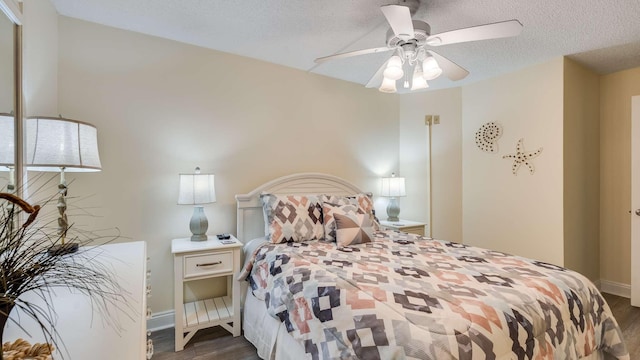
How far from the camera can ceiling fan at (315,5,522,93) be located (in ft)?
5.22

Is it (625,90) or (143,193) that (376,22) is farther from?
(625,90)

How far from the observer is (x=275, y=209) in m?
2.62

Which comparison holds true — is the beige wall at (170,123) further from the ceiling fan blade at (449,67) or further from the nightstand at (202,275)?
the ceiling fan blade at (449,67)

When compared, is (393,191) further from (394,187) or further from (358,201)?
(358,201)

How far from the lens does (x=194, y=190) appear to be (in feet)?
8.14

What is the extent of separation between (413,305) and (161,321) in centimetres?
227

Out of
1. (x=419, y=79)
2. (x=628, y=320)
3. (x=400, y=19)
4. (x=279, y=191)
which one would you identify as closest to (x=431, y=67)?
(x=419, y=79)

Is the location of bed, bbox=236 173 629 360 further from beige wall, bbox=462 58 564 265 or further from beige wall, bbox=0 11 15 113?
beige wall, bbox=0 11 15 113

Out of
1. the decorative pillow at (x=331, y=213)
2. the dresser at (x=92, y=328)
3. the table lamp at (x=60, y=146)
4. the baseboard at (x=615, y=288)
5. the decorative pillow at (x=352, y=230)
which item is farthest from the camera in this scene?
the baseboard at (x=615, y=288)

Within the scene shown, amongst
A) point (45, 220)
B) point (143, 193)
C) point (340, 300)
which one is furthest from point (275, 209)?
point (45, 220)

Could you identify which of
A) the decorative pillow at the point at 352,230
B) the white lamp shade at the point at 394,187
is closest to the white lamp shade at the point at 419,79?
the decorative pillow at the point at 352,230

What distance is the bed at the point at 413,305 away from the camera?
1.17m

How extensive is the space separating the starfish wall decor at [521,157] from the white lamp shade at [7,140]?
4.00 m

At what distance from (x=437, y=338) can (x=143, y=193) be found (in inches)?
96.1
